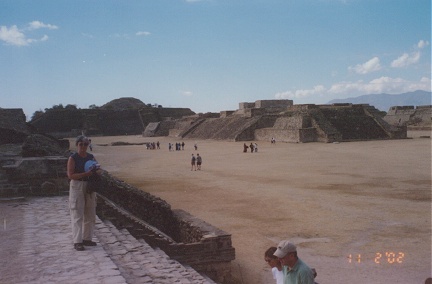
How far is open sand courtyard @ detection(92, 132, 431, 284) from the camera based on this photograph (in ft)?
21.9

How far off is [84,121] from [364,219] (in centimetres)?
6574

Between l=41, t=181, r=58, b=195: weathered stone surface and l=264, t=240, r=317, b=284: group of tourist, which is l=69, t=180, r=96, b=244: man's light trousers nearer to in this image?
l=264, t=240, r=317, b=284: group of tourist

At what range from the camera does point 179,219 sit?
770 centimetres

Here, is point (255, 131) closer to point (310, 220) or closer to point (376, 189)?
point (376, 189)

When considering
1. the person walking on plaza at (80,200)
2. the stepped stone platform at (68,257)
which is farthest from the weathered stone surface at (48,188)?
the person walking on plaza at (80,200)

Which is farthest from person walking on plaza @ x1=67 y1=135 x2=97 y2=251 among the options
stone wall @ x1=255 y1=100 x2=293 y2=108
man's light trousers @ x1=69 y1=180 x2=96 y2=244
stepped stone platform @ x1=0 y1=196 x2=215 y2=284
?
stone wall @ x1=255 y1=100 x2=293 y2=108

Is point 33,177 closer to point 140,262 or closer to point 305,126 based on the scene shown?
point 140,262

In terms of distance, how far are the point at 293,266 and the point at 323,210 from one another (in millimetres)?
7419

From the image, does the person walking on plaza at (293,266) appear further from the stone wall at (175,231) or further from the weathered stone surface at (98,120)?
the weathered stone surface at (98,120)

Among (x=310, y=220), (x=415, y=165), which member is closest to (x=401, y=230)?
(x=310, y=220)

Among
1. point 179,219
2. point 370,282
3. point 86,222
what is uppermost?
point 86,222

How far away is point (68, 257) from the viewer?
183 inches

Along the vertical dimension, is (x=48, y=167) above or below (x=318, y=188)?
above

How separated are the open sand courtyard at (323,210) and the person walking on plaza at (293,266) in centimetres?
319
